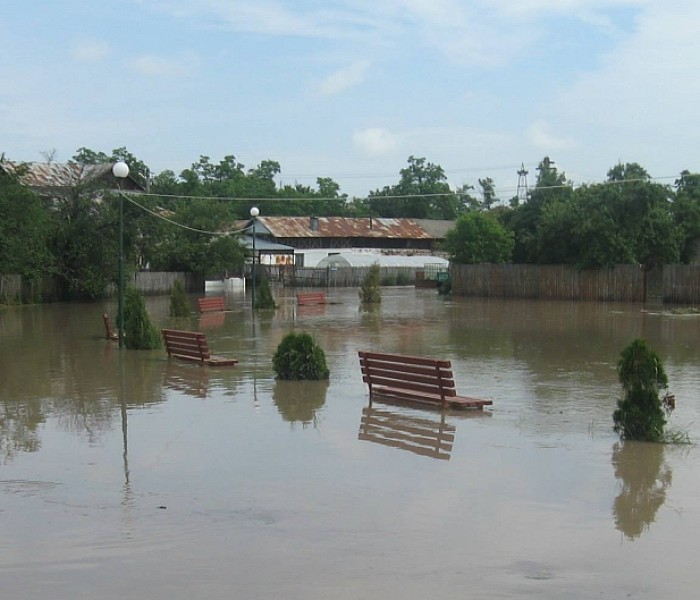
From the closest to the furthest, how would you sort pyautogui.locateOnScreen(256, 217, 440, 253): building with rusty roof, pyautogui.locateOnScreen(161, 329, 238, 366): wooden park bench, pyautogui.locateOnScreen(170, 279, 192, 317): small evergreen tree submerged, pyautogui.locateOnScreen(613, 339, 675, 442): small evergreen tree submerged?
pyautogui.locateOnScreen(613, 339, 675, 442): small evergreen tree submerged
pyautogui.locateOnScreen(161, 329, 238, 366): wooden park bench
pyautogui.locateOnScreen(170, 279, 192, 317): small evergreen tree submerged
pyautogui.locateOnScreen(256, 217, 440, 253): building with rusty roof

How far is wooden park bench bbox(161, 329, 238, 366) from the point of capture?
59.8 ft

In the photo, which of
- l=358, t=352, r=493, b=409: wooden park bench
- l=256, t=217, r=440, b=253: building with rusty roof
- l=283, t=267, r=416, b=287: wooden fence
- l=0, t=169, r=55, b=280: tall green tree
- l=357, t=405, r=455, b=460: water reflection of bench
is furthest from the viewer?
l=256, t=217, r=440, b=253: building with rusty roof

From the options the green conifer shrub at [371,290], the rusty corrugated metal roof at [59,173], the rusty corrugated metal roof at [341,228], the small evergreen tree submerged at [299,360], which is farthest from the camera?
→ the rusty corrugated metal roof at [341,228]

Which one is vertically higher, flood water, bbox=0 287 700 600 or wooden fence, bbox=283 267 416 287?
wooden fence, bbox=283 267 416 287

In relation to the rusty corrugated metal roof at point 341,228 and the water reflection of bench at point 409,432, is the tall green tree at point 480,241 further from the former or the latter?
the water reflection of bench at point 409,432

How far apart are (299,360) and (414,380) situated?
10.2ft

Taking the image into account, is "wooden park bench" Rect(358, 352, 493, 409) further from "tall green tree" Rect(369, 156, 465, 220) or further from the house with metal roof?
"tall green tree" Rect(369, 156, 465, 220)

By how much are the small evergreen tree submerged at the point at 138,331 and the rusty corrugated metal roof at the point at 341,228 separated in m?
60.4

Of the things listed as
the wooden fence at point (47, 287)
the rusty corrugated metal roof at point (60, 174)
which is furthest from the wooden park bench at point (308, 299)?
the rusty corrugated metal roof at point (60, 174)

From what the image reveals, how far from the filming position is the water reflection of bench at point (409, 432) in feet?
34.3

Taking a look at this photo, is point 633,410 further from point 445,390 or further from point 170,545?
point 170,545

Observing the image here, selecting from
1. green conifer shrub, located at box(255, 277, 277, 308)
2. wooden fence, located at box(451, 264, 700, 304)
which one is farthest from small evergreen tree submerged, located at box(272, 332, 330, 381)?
wooden fence, located at box(451, 264, 700, 304)

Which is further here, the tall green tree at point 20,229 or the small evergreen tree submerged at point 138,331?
the tall green tree at point 20,229

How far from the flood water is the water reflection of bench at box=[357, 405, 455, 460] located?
5 cm
